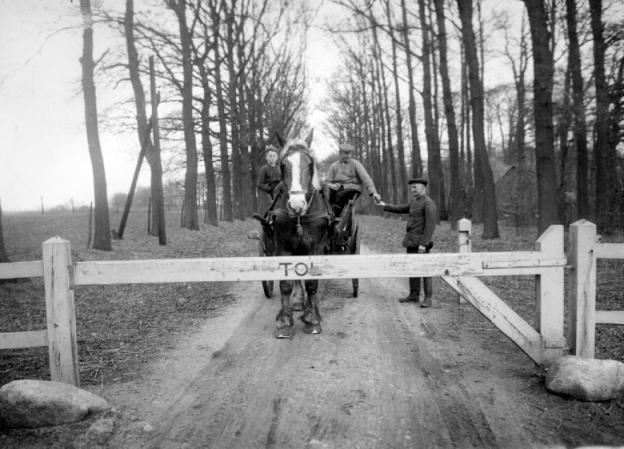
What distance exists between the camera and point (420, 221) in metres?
6.60

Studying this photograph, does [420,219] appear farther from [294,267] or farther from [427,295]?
[294,267]

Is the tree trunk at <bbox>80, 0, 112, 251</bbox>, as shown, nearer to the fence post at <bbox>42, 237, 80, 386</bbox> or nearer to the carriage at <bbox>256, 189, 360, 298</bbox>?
the carriage at <bbox>256, 189, 360, 298</bbox>

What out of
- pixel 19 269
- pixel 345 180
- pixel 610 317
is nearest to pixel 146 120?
pixel 345 180

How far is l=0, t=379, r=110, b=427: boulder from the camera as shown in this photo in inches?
115

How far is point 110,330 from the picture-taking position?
18.0ft

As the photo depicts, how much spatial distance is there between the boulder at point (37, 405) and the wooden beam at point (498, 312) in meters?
2.90

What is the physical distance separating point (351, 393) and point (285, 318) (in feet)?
6.08

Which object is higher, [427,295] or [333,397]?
[427,295]

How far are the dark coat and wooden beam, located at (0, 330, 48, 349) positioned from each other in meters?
4.57

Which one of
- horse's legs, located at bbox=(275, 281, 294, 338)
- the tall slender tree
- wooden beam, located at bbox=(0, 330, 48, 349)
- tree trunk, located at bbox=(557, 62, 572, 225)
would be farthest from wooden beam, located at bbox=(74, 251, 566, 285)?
tree trunk, located at bbox=(557, 62, 572, 225)

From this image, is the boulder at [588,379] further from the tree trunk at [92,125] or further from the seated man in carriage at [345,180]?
the tree trunk at [92,125]

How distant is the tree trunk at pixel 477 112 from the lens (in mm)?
13484

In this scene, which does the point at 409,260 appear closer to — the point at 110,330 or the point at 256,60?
the point at 110,330

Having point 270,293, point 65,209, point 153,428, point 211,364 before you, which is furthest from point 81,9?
point 65,209
